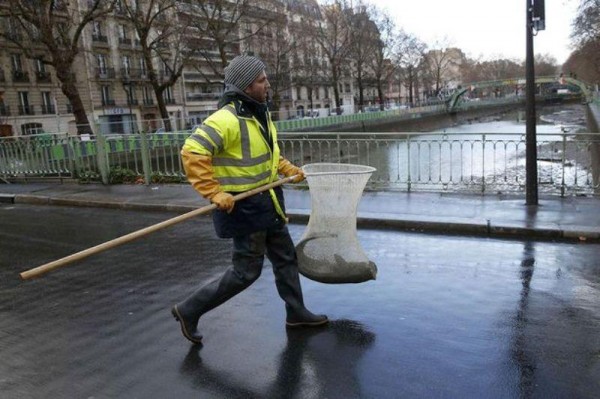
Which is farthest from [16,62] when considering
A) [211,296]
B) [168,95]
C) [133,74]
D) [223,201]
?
[223,201]

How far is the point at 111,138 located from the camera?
12938 millimetres

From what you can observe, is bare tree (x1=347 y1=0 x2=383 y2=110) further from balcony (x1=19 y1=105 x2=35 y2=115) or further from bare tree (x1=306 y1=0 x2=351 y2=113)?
balcony (x1=19 y1=105 x2=35 y2=115)

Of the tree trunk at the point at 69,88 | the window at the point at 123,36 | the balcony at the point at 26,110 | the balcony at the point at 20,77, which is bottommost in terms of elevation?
the tree trunk at the point at 69,88

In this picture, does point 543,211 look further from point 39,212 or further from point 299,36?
point 299,36

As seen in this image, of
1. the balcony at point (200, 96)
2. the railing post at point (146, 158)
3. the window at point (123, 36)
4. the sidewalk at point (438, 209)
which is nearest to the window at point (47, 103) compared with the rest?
A: the window at point (123, 36)

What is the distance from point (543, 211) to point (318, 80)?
5553 cm

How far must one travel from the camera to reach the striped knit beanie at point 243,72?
11.8 ft

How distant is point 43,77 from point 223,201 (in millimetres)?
50875

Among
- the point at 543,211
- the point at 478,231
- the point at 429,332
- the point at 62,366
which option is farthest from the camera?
the point at 543,211

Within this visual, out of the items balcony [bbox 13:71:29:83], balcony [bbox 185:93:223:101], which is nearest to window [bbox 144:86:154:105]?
balcony [bbox 185:93:223:101]

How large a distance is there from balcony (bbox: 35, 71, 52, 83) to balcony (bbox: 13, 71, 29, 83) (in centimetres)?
99

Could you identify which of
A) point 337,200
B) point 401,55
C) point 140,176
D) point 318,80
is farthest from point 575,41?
point 337,200

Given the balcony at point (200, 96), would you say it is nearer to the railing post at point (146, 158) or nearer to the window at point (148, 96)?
the window at point (148, 96)

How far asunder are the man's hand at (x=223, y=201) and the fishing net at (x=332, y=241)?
0.99 m
